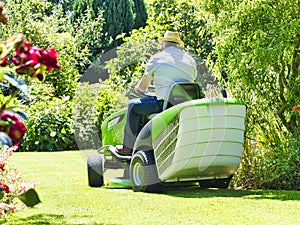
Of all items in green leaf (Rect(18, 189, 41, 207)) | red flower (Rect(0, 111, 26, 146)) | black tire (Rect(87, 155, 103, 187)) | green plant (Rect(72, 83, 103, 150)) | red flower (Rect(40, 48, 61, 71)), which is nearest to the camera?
red flower (Rect(0, 111, 26, 146))

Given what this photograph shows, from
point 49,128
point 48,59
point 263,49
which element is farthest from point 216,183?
point 49,128

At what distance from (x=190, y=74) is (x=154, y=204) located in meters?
1.50

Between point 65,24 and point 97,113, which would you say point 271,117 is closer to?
point 97,113

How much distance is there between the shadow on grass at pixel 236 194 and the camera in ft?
18.6

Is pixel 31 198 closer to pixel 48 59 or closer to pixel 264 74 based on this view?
pixel 48 59

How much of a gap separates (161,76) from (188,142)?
781 mm

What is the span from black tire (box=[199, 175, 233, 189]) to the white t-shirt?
1.05 metres

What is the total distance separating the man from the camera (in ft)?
20.2

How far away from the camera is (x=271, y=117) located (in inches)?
272

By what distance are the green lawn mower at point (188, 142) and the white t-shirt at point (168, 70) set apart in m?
0.22

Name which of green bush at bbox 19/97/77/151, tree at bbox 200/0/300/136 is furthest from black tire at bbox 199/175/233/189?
green bush at bbox 19/97/77/151

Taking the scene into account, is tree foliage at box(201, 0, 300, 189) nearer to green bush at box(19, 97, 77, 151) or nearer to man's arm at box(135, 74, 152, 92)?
man's arm at box(135, 74, 152, 92)

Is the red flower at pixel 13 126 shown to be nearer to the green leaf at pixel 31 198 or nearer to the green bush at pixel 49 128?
the green leaf at pixel 31 198

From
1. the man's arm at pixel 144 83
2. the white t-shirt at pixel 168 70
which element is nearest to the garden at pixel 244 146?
the white t-shirt at pixel 168 70
